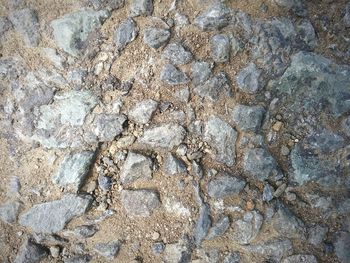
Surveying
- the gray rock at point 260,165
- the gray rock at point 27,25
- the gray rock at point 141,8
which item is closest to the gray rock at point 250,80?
the gray rock at point 260,165

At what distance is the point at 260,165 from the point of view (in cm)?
209

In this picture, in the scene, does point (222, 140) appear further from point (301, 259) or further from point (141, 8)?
point (141, 8)

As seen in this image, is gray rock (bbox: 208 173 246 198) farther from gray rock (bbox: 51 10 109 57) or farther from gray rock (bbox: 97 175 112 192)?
gray rock (bbox: 51 10 109 57)

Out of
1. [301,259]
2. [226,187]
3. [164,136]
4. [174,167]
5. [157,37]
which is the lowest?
[301,259]

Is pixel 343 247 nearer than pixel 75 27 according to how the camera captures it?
Yes

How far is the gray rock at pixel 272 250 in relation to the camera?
2049 mm

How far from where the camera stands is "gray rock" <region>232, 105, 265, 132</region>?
210 cm

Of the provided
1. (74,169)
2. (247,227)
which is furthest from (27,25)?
(247,227)

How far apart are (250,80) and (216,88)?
189 mm

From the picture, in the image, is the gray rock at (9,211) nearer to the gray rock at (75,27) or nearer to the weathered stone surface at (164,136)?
the weathered stone surface at (164,136)

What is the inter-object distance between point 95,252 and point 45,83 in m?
0.97

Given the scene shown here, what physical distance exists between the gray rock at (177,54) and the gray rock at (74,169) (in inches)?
26.2

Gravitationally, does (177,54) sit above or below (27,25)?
below

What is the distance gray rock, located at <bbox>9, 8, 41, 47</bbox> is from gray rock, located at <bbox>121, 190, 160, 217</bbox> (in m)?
1.00
